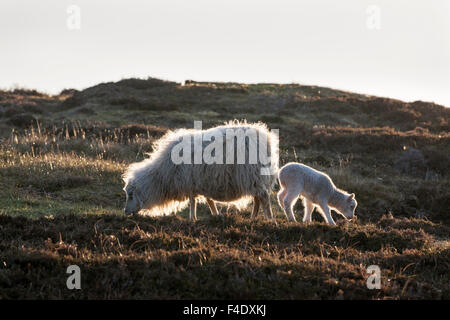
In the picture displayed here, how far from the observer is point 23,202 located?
10859 millimetres

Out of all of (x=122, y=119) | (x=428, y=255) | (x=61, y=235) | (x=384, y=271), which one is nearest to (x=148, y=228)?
(x=61, y=235)

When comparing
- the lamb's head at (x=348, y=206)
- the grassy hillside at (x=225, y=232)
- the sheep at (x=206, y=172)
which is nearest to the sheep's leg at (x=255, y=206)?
the sheep at (x=206, y=172)

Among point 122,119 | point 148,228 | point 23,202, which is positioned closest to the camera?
point 148,228

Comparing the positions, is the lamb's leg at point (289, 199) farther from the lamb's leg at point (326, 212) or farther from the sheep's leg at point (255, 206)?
the sheep's leg at point (255, 206)

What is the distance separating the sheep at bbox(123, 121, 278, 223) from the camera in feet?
31.6

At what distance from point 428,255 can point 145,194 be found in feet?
18.6

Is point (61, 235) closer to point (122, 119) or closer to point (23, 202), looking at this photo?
point (23, 202)

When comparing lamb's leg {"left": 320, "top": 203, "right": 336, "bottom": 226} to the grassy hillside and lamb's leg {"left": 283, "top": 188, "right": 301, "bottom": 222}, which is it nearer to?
the grassy hillside

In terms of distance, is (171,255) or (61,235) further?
(61,235)

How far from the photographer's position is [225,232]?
321 inches

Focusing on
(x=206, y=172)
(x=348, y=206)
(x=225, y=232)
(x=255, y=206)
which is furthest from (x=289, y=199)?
(x=225, y=232)

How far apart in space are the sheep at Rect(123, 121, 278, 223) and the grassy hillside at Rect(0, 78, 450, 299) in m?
0.73

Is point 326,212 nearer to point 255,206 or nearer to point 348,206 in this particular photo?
point 348,206
